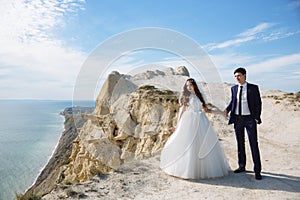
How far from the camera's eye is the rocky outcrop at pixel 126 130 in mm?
14203

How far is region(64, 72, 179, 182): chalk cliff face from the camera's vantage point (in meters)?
14.1

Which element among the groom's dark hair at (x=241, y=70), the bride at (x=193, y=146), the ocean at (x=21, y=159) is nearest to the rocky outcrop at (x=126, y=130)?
the ocean at (x=21, y=159)

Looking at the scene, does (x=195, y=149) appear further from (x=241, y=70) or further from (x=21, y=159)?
(x=21, y=159)

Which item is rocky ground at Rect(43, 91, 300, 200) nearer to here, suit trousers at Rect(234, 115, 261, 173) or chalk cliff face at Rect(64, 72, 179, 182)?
suit trousers at Rect(234, 115, 261, 173)

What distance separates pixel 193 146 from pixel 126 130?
12.2 m

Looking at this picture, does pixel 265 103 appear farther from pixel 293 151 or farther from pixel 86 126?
pixel 86 126

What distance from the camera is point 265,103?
18.8 meters

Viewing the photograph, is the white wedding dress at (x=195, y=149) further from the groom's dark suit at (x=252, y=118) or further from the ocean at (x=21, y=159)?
the ocean at (x=21, y=159)

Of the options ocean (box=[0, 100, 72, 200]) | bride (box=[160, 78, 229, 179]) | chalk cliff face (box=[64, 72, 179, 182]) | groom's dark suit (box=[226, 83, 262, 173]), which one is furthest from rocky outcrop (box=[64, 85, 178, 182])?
groom's dark suit (box=[226, 83, 262, 173])

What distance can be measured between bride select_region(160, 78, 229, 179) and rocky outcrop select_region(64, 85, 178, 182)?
7.81 meters

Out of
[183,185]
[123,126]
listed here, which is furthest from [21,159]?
[183,185]

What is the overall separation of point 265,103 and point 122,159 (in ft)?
38.5

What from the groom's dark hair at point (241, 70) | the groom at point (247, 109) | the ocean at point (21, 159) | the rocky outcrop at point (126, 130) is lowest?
the ocean at point (21, 159)

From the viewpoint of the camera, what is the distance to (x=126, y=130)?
16875 mm
